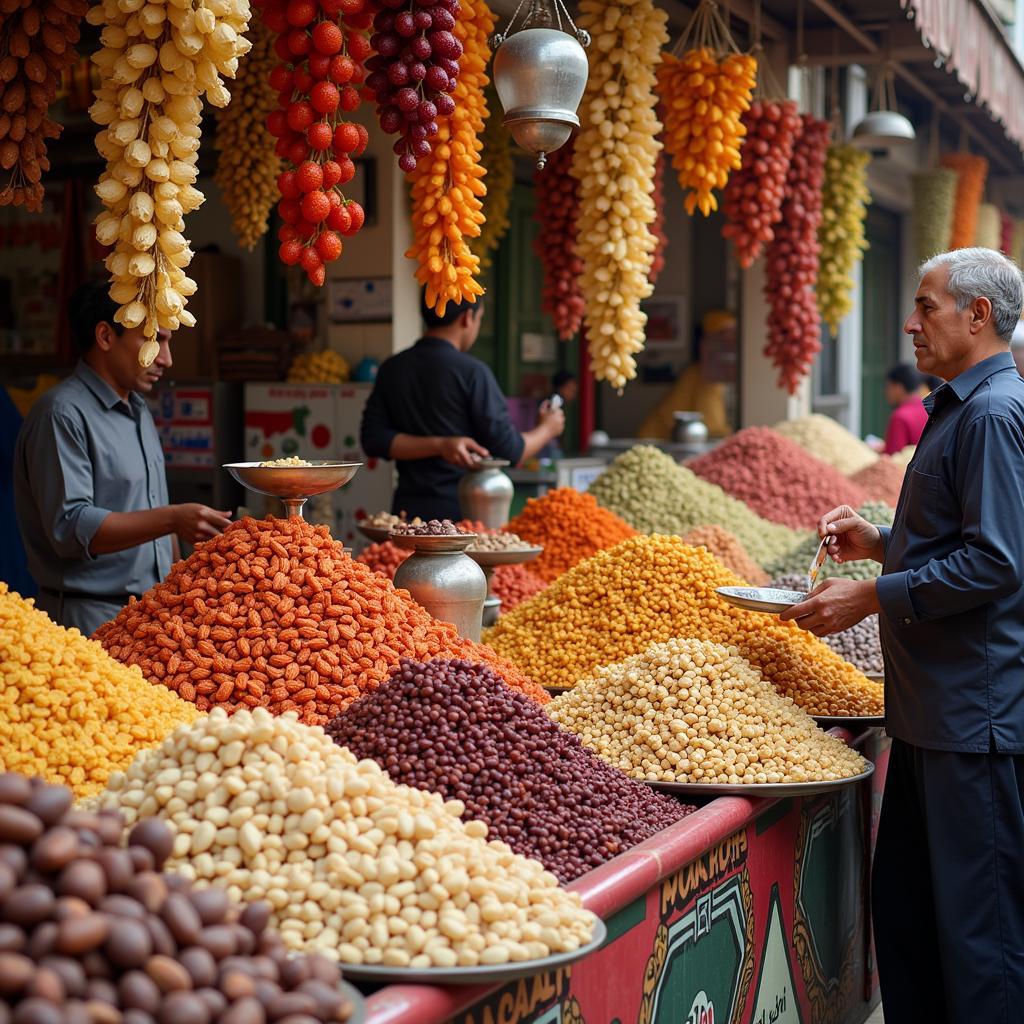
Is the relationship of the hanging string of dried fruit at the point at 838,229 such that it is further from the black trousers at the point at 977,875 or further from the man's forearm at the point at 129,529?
the man's forearm at the point at 129,529

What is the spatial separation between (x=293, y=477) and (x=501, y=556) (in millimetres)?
860

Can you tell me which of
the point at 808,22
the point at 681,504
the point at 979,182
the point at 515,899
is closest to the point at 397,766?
the point at 515,899

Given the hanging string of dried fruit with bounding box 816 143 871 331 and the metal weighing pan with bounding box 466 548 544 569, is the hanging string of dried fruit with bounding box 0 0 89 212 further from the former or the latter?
the hanging string of dried fruit with bounding box 816 143 871 331

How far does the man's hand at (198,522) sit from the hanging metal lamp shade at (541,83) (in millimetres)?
1006

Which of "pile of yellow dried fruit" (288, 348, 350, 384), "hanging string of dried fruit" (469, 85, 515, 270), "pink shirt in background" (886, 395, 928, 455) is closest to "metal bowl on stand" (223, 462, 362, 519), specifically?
"hanging string of dried fruit" (469, 85, 515, 270)

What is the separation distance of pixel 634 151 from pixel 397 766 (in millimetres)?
1967

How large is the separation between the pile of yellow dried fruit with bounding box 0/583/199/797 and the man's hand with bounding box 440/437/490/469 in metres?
1.91

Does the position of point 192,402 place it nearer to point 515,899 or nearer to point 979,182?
point 515,899

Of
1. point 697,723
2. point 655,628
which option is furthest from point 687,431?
point 697,723

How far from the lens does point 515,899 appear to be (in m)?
1.43

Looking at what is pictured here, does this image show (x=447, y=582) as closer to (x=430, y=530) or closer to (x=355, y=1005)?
(x=430, y=530)

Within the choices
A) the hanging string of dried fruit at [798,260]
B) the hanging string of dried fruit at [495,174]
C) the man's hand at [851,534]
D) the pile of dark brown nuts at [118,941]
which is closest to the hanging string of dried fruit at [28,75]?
the pile of dark brown nuts at [118,941]

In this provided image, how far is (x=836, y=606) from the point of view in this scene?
2.35m

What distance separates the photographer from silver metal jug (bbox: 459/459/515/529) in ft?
12.3
